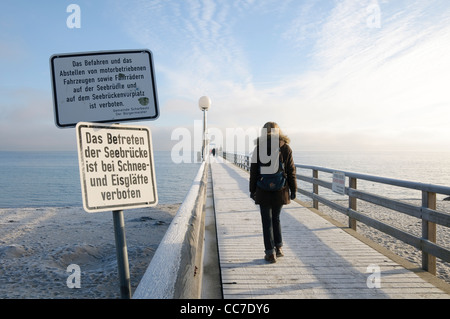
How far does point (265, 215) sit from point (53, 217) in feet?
53.4

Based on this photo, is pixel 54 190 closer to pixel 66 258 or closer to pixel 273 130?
pixel 66 258

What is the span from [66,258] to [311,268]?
6.54 metres

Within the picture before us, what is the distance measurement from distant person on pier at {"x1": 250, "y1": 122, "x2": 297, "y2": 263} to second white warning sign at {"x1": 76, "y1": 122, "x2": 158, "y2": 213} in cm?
210

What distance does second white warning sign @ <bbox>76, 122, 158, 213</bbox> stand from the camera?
201cm

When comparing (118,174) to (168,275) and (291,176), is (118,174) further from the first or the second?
(291,176)

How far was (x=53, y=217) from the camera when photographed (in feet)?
55.8

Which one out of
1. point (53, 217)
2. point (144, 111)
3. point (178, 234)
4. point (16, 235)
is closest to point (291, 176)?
point (178, 234)

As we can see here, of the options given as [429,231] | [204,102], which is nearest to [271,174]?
[429,231]

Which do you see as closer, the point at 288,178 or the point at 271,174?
the point at 271,174

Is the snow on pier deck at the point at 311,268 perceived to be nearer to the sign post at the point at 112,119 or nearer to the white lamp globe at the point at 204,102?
the sign post at the point at 112,119

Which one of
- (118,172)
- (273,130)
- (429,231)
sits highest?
(273,130)

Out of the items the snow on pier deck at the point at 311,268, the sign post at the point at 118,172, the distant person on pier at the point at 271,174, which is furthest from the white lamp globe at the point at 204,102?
the sign post at the point at 118,172

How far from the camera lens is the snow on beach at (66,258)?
5945 mm

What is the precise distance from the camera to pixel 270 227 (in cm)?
429
